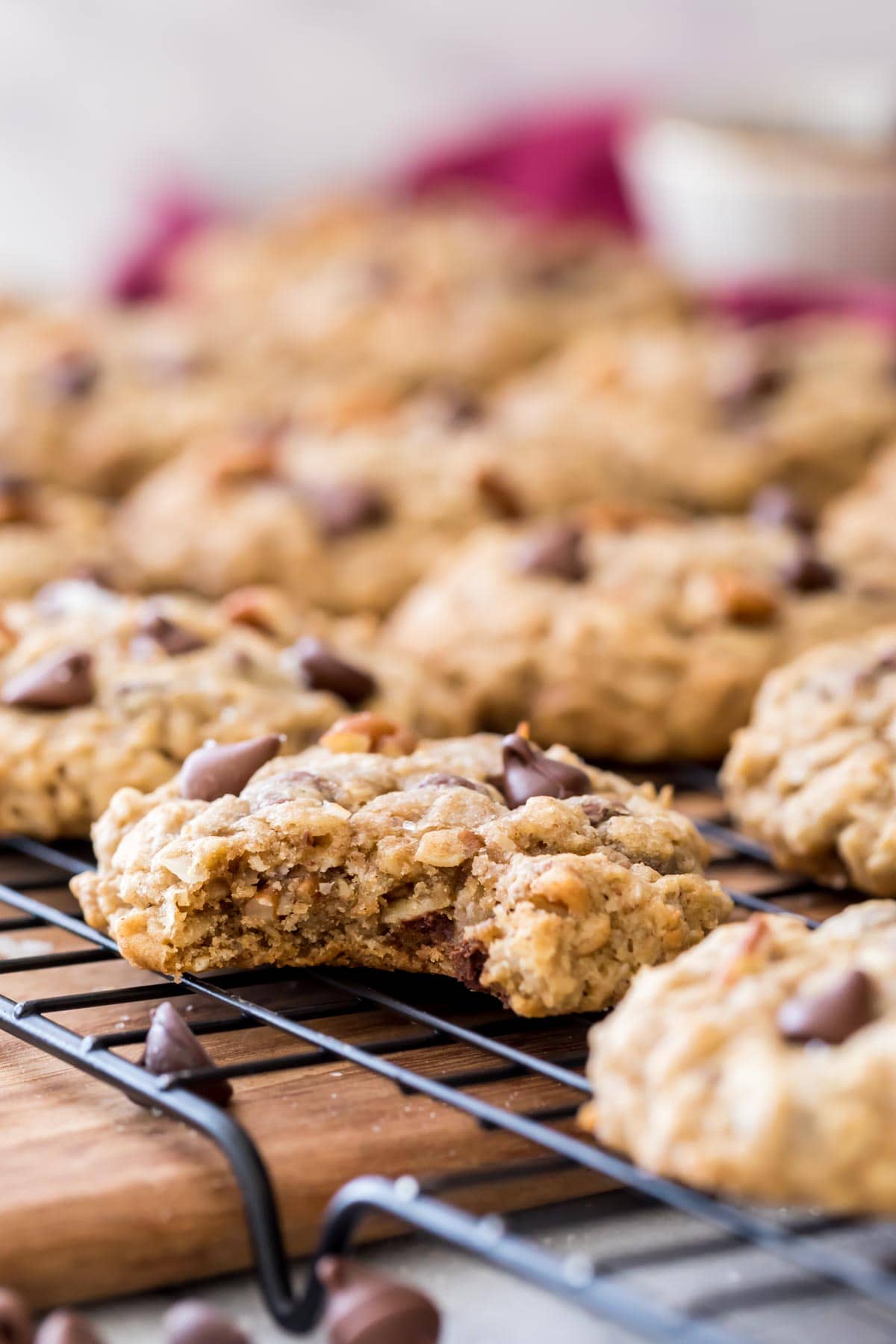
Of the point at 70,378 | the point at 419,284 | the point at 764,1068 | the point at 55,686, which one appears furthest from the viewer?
the point at 419,284

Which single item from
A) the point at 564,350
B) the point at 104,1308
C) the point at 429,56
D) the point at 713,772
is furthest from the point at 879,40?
the point at 104,1308

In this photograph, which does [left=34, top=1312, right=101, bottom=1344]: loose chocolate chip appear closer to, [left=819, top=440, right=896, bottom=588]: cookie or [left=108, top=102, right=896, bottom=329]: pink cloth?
[left=819, top=440, right=896, bottom=588]: cookie

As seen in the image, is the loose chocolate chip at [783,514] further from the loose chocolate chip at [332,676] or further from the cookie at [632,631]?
the loose chocolate chip at [332,676]

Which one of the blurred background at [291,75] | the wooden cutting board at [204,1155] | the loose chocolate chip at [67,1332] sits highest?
the blurred background at [291,75]

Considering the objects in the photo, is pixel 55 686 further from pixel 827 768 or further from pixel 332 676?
pixel 827 768

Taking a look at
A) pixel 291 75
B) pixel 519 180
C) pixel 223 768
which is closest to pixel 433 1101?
pixel 223 768

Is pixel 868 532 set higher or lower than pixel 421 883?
higher

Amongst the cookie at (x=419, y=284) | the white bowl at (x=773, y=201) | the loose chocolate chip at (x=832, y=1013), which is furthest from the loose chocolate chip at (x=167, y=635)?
the white bowl at (x=773, y=201)

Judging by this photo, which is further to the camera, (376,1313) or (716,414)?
(716,414)

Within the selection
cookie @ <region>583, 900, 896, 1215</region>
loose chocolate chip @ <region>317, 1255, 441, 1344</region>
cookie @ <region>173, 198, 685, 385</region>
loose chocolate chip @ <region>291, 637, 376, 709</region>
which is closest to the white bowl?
cookie @ <region>173, 198, 685, 385</region>
